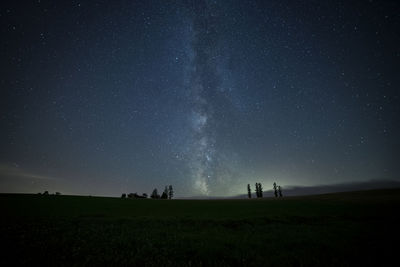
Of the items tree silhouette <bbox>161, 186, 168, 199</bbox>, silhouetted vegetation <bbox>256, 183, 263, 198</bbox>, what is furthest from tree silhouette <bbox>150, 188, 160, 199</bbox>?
silhouetted vegetation <bbox>256, 183, 263, 198</bbox>

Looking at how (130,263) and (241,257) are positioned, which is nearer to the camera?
(130,263)

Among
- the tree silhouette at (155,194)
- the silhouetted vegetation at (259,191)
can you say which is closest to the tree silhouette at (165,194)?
the tree silhouette at (155,194)

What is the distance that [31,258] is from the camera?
6.42 m

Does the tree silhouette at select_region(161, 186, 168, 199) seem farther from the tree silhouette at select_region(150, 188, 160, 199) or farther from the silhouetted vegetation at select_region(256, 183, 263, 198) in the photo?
the silhouetted vegetation at select_region(256, 183, 263, 198)

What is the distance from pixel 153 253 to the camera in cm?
766

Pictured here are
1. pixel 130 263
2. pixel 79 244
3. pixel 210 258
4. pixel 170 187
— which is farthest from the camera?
pixel 170 187

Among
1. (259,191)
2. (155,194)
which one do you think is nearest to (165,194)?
(155,194)

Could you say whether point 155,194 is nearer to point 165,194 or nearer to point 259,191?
point 165,194

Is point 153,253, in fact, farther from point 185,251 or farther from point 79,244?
point 79,244

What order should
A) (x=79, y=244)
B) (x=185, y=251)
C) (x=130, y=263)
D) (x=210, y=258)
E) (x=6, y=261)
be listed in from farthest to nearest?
(x=79, y=244)
(x=185, y=251)
(x=210, y=258)
(x=130, y=263)
(x=6, y=261)

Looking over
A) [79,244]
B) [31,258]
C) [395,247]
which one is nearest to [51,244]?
[79,244]

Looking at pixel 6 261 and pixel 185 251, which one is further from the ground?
pixel 6 261

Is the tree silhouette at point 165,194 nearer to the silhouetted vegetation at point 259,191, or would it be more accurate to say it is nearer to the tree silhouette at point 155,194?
the tree silhouette at point 155,194

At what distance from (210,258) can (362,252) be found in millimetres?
6222
